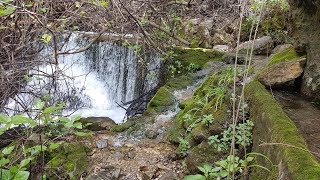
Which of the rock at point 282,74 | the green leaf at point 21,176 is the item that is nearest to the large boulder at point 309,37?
the rock at point 282,74

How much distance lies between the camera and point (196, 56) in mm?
7715

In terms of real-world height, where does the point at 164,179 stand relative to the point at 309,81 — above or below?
below

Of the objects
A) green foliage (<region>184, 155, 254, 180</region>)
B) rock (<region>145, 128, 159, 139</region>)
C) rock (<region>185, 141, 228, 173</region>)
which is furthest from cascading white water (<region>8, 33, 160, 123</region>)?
green foliage (<region>184, 155, 254, 180</region>)

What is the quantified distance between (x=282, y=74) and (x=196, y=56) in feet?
13.6

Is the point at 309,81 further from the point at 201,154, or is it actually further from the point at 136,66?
the point at 136,66

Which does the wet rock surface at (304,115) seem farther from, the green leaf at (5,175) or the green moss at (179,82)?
the green moss at (179,82)

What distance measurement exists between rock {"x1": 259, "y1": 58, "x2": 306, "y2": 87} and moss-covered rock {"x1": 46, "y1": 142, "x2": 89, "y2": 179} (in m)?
2.52

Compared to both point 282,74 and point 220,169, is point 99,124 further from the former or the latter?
point 220,169

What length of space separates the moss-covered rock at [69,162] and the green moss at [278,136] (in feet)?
7.49

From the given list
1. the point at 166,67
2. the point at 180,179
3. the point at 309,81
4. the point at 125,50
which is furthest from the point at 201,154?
the point at 125,50

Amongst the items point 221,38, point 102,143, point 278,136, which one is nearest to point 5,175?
point 278,136

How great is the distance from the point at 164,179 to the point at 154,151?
0.77 m

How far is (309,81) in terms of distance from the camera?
348cm

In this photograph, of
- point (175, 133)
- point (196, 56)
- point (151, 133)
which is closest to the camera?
point (175, 133)
